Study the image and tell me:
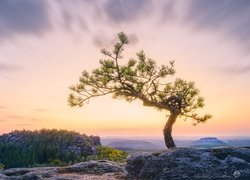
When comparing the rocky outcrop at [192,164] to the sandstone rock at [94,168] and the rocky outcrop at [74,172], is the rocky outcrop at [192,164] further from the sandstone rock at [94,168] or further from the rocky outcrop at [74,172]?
the sandstone rock at [94,168]

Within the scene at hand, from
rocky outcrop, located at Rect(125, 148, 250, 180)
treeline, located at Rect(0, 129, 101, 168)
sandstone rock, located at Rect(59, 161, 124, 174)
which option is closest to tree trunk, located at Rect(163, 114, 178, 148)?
sandstone rock, located at Rect(59, 161, 124, 174)

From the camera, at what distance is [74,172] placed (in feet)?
55.2

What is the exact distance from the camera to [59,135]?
48.7m

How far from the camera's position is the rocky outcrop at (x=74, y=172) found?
15085mm

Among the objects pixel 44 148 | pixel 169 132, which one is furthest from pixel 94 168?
pixel 44 148

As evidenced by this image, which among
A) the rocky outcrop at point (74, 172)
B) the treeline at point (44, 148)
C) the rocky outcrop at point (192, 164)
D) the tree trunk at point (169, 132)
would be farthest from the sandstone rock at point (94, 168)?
the treeline at point (44, 148)

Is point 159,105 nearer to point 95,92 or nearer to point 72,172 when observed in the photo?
point 95,92

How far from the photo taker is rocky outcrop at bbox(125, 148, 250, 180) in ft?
42.0

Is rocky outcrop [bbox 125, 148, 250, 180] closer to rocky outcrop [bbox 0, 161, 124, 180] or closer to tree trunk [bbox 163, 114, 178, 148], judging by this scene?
rocky outcrop [bbox 0, 161, 124, 180]

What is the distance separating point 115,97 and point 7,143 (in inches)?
1272

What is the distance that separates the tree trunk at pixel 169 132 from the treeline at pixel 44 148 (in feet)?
65.7

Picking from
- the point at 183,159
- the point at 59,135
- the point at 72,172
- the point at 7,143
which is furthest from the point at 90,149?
the point at 183,159

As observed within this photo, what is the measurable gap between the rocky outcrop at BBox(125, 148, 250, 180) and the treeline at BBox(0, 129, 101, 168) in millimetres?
25982

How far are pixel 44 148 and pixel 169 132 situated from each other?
2698 centimetres
